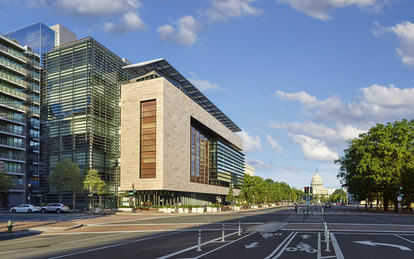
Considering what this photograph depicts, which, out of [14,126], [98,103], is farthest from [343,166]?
[14,126]

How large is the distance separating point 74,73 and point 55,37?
338 feet

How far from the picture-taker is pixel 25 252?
16969 millimetres

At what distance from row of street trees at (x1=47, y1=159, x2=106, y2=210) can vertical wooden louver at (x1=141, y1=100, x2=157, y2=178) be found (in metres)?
10.6

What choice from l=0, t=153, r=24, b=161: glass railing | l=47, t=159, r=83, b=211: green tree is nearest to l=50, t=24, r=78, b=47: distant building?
l=0, t=153, r=24, b=161: glass railing

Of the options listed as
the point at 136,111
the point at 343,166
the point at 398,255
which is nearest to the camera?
the point at 398,255

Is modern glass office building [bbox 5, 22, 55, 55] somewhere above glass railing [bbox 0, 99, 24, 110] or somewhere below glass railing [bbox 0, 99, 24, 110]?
above

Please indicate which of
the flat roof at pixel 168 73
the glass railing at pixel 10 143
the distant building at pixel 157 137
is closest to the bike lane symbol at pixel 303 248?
the distant building at pixel 157 137

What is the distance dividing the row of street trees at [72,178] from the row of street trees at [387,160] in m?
49.1

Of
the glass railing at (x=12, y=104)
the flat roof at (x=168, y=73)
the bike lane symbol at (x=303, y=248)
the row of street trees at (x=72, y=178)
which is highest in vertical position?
the flat roof at (x=168, y=73)

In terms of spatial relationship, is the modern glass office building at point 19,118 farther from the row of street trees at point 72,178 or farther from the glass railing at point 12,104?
the row of street trees at point 72,178

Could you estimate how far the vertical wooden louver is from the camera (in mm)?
74750

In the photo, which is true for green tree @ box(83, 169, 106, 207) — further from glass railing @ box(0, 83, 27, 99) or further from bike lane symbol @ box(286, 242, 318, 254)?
bike lane symbol @ box(286, 242, 318, 254)

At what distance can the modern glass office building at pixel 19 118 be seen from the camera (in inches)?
3137

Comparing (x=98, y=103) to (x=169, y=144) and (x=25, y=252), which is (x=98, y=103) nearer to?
(x=169, y=144)
